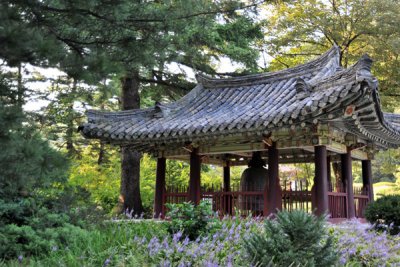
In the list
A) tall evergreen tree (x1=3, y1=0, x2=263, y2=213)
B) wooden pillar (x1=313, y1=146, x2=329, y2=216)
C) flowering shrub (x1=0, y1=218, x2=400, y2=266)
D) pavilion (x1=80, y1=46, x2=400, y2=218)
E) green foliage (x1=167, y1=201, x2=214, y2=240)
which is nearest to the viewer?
tall evergreen tree (x1=3, y1=0, x2=263, y2=213)

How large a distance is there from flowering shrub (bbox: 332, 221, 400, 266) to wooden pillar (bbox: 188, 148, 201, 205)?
3892mm

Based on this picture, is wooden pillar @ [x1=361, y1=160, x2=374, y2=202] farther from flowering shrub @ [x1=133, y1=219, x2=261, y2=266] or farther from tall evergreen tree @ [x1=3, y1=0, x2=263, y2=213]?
flowering shrub @ [x1=133, y1=219, x2=261, y2=266]

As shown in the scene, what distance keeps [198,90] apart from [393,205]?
630 centimetres

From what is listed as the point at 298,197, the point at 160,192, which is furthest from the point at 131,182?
the point at 298,197

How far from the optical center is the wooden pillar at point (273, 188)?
9.79m

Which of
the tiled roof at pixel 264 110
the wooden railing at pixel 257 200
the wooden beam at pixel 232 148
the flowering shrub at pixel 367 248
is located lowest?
the flowering shrub at pixel 367 248

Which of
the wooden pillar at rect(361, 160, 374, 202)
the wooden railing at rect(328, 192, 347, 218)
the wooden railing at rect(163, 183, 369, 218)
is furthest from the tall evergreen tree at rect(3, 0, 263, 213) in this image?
the wooden pillar at rect(361, 160, 374, 202)

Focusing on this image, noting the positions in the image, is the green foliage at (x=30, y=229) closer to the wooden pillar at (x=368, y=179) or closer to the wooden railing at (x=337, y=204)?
the wooden railing at (x=337, y=204)

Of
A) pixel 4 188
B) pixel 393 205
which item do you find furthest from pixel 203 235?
pixel 393 205

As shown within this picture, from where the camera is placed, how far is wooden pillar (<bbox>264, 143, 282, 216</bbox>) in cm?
979

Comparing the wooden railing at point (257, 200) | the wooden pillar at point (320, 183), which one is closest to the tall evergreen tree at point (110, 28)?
the wooden pillar at point (320, 183)

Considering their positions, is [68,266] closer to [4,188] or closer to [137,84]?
[4,188]

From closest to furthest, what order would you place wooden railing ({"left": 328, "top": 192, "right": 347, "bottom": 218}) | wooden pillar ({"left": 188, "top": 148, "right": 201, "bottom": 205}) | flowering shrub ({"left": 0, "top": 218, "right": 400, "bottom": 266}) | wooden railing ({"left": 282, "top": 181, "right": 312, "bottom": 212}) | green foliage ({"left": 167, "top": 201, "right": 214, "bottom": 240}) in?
flowering shrub ({"left": 0, "top": 218, "right": 400, "bottom": 266})
green foliage ({"left": 167, "top": 201, "right": 214, "bottom": 240})
wooden railing ({"left": 282, "top": 181, "right": 312, "bottom": 212})
wooden railing ({"left": 328, "top": 192, "right": 347, "bottom": 218})
wooden pillar ({"left": 188, "top": 148, "right": 201, "bottom": 205})

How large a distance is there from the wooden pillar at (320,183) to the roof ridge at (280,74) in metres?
2.79
